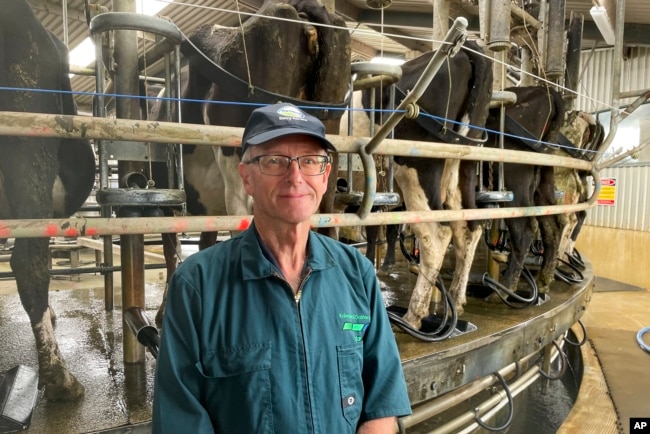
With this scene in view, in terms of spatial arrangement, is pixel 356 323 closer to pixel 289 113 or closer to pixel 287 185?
pixel 287 185

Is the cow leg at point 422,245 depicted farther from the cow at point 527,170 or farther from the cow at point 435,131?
the cow at point 527,170

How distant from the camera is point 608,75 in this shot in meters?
11.1

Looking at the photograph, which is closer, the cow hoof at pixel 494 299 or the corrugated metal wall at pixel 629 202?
the cow hoof at pixel 494 299

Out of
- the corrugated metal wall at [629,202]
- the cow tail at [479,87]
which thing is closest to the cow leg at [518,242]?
the cow tail at [479,87]

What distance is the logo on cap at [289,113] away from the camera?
1.19 metres

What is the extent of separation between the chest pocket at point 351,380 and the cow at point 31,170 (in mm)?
1391

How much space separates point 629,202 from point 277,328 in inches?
435

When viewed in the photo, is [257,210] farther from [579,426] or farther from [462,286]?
[579,426]

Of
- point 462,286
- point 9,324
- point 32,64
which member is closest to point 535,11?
point 462,286

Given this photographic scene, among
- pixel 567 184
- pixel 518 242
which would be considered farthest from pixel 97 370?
pixel 567 184

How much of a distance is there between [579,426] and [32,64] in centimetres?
389

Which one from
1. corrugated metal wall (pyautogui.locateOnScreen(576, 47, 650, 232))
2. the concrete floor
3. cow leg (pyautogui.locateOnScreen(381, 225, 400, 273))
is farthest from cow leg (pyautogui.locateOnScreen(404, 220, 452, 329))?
corrugated metal wall (pyautogui.locateOnScreen(576, 47, 650, 232))

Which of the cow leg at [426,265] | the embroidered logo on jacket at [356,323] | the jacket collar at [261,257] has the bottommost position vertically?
the cow leg at [426,265]

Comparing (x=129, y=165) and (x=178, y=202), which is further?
(x=129, y=165)
